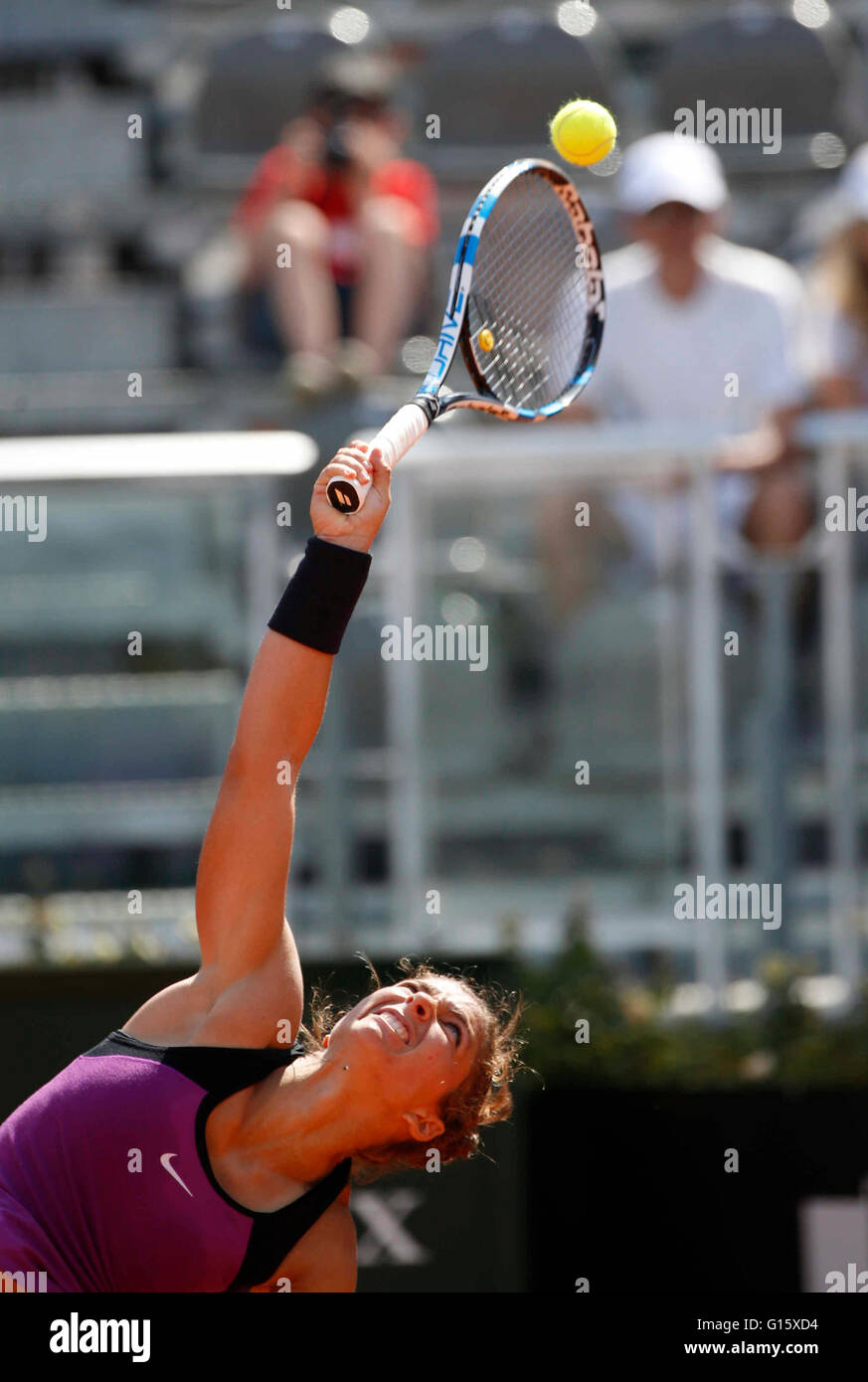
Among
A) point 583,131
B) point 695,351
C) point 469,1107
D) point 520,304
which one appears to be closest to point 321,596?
point 469,1107

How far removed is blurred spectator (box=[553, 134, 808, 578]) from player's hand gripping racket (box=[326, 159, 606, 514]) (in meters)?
1.02

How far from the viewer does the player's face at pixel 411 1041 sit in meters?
2.53

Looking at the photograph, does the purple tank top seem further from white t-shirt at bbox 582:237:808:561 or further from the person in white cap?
white t-shirt at bbox 582:237:808:561

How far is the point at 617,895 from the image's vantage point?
447cm

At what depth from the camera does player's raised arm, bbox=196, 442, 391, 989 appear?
246 centimetres

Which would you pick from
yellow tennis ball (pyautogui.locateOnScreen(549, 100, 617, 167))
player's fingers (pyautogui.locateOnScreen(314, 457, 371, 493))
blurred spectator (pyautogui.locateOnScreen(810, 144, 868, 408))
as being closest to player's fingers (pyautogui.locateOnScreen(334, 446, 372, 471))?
player's fingers (pyautogui.locateOnScreen(314, 457, 371, 493))

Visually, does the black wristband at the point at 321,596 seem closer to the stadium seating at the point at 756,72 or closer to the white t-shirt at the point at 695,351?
the white t-shirt at the point at 695,351

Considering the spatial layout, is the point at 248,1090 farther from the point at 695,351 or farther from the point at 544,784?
the point at 695,351

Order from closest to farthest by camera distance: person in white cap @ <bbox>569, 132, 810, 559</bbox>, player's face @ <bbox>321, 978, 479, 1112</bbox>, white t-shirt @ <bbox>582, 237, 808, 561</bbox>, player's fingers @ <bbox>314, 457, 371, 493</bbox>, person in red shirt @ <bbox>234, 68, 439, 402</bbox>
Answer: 1. player's fingers @ <bbox>314, 457, 371, 493</bbox>
2. player's face @ <bbox>321, 978, 479, 1112</bbox>
3. person in white cap @ <bbox>569, 132, 810, 559</bbox>
4. white t-shirt @ <bbox>582, 237, 808, 561</bbox>
5. person in red shirt @ <bbox>234, 68, 439, 402</bbox>

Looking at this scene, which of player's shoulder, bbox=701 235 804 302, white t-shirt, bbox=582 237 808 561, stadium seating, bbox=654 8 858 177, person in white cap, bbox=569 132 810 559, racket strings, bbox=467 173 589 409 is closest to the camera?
racket strings, bbox=467 173 589 409

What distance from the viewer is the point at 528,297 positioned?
3434 mm
